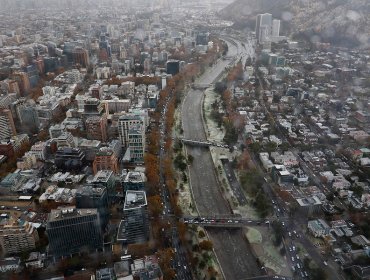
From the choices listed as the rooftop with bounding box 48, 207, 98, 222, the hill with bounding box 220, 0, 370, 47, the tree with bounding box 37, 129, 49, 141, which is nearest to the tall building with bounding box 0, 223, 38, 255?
the rooftop with bounding box 48, 207, 98, 222

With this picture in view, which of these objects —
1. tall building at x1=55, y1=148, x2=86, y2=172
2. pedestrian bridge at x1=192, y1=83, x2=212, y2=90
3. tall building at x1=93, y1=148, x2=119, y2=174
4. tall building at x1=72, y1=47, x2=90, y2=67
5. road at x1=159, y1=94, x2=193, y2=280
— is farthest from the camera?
tall building at x1=72, y1=47, x2=90, y2=67

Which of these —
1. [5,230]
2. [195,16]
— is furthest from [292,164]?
[195,16]

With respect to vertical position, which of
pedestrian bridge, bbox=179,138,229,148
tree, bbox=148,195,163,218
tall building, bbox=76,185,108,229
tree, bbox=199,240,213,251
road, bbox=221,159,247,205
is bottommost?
pedestrian bridge, bbox=179,138,229,148

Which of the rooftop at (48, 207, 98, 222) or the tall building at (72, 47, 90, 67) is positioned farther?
the tall building at (72, 47, 90, 67)

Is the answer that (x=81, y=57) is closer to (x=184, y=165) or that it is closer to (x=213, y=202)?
(x=184, y=165)

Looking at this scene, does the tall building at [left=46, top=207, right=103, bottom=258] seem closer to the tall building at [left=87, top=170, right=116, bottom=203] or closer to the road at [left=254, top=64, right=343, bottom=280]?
the tall building at [left=87, top=170, right=116, bottom=203]

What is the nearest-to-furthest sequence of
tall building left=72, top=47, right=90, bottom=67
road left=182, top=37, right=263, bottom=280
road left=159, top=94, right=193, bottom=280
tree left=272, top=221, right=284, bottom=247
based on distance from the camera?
road left=159, top=94, right=193, bottom=280 < road left=182, top=37, right=263, bottom=280 < tree left=272, top=221, right=284, bottom=247 < tall building left=72, top=47, right=90, bottom=67

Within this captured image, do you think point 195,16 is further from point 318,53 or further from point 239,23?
point 318,53
